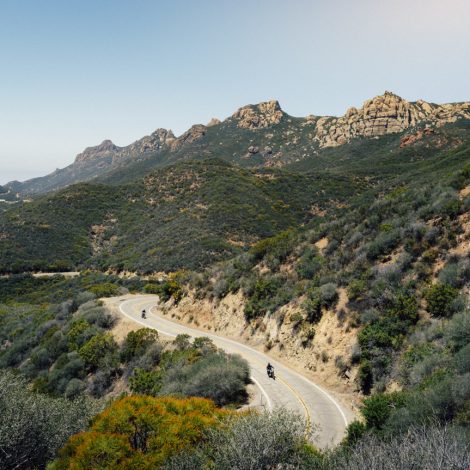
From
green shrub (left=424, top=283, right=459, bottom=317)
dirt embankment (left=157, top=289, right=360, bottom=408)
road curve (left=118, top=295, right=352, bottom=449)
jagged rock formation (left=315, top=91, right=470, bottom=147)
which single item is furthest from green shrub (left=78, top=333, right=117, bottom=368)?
jagged rock formation (left=315, top=91, right=470, bottom=147)

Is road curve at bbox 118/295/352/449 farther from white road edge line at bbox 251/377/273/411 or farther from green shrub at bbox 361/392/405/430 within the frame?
green shrub at bbox 361/392/405/430

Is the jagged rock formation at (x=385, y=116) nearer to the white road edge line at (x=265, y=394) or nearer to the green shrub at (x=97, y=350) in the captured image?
the green shrub at (x=97, y=350)

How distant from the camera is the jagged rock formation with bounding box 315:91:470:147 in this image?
154 metres

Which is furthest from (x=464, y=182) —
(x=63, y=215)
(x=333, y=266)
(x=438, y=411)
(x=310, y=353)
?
(x=63, y=215)

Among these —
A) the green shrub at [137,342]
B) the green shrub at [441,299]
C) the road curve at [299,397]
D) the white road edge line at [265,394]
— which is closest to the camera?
the road curve at [299,397]

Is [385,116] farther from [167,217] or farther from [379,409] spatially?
→ [379,409]

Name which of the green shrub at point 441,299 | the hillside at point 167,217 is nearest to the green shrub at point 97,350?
the green shrub at point 441,299

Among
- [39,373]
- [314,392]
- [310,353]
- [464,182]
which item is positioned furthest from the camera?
[39,373]

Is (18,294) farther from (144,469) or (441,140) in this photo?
(441,140)

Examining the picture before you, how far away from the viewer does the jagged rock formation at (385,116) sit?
154250 mm

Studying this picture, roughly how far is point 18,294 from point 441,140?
406ft

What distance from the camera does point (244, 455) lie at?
7.91 metres

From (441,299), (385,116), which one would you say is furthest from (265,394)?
(385,116)

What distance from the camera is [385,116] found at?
165 meters
